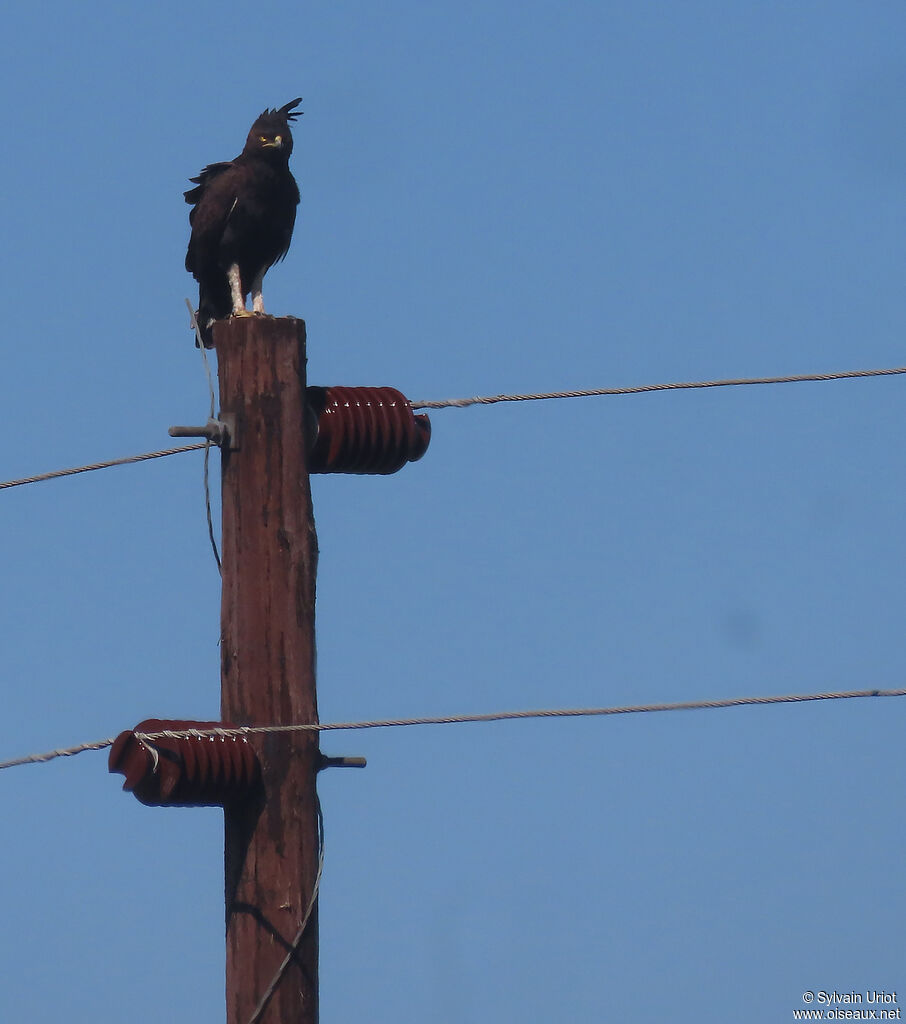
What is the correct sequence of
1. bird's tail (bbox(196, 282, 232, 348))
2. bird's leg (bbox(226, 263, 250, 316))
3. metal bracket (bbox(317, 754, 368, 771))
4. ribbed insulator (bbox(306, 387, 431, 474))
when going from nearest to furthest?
1. metal bracket (bbox(317, 754, 368, 771))
2. ribbed insulator (bbox(306, 387, 431, 474))
3. bird's leg (bbox(226, 263, 250, 316))
4. bird's tail (bbox(196, 282, 232, 348))

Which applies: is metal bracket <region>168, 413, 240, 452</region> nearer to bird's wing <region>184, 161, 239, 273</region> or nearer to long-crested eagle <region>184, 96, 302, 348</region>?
long-crested eagle <region>184, 96, 302, 348</region>

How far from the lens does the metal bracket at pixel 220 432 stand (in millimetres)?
5555

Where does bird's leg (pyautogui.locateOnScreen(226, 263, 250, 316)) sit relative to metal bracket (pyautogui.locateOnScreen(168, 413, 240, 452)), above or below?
above

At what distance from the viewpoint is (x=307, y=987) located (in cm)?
530

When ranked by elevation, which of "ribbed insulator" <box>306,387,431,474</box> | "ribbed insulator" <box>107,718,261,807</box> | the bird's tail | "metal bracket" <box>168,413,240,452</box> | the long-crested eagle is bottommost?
"ribbed insulator" <box>107,718,261,807</box>

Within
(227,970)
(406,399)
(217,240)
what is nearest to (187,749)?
(227,970)

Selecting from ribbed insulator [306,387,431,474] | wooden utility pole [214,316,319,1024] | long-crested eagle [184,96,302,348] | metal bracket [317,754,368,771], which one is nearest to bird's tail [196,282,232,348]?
long-crested eagle [184,96,302,348]

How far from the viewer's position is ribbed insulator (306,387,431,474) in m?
5.88

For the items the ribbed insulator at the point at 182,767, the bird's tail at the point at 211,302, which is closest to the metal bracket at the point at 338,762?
the ribbed insulator at the point at 182,767

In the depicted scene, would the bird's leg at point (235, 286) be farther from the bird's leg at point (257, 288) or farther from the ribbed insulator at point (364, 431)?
→ the ribbed insulator at point (364, 431)

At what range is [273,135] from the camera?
9352 millimetres

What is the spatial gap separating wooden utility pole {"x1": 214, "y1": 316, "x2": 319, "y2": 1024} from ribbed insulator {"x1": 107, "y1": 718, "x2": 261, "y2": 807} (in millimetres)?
75

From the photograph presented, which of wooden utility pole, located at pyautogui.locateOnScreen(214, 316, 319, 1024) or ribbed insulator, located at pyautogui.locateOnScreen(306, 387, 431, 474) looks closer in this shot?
wooden utility pole, located at pyautogui.locateOnScreen(214, 316, 319, 1024)

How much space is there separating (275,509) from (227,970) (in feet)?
4.60
